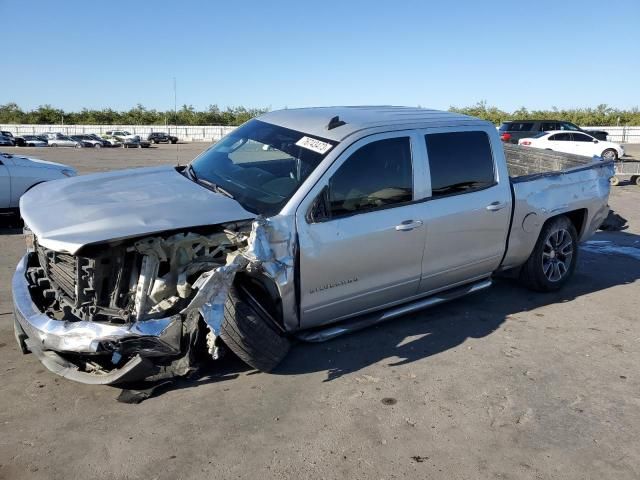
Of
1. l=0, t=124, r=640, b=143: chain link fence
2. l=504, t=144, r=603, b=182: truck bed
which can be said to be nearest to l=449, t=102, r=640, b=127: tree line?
l=0, t=124, r=640, b=143: chain link fence

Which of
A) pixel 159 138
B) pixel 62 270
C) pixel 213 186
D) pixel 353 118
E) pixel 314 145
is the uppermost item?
pixel 159 138

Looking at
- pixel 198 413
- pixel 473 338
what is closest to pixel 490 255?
pixel 473 338

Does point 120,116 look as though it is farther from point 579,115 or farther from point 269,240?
point 269,240

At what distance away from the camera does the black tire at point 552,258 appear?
5492 millimetres

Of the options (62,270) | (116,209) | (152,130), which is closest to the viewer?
(116,209)

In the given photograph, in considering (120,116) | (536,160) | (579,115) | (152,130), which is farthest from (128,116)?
(536,160)

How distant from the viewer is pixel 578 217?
19.3 ft

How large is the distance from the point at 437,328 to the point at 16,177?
296 inches

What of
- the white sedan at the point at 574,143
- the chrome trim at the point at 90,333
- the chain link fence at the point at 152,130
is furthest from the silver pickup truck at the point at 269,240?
the chain link fence at the point at 152,130

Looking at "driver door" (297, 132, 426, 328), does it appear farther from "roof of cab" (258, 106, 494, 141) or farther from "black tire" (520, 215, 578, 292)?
"black tire" (520, 215, 578, 292)

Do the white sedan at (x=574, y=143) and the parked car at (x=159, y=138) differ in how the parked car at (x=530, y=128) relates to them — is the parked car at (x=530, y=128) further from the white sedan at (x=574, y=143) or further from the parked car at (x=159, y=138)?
the parked car at (x=159, y=138)

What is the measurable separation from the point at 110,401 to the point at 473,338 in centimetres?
294

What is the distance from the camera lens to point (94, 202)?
3650mm

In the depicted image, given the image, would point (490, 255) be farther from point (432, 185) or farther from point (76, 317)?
point (76, 317)
